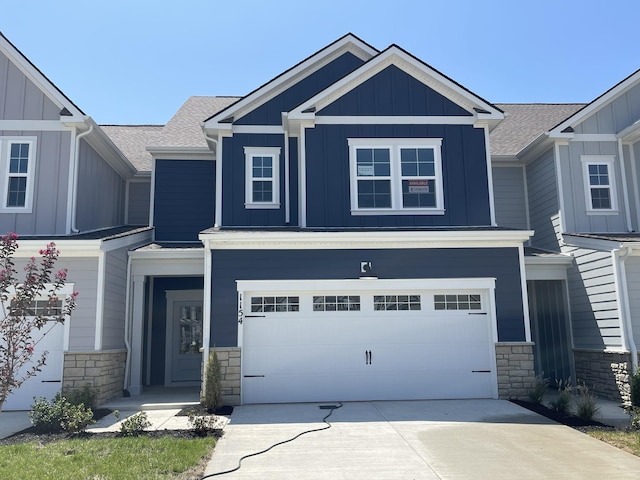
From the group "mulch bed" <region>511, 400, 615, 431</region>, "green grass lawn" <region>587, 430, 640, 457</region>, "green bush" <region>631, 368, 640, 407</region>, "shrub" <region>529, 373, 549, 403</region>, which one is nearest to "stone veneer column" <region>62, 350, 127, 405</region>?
"mulch bed" <region>511, 400, 615, 431</region>

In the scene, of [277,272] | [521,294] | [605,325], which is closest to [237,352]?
[277,272]

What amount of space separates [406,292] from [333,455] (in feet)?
15.9

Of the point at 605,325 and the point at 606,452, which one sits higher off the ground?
the point at 605,325

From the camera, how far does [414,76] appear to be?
516 inches

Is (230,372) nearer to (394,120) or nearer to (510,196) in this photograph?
(394,120)

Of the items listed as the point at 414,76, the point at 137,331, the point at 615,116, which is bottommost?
the point at 137,331

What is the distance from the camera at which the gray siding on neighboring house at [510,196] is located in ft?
50.0

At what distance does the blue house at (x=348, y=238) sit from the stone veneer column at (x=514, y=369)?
0.13 feet

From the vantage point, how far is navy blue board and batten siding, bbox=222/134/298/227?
13094mm

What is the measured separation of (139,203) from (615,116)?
13.2m

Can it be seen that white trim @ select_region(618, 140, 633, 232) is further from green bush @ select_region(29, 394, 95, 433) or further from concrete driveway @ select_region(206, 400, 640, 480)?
green bush @ select_region(29, 394, 95, 433)

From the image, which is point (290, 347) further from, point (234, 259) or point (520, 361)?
point (520, 361)

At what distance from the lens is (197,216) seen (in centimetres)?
1492

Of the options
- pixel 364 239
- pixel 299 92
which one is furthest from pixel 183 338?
pixel 299 92
